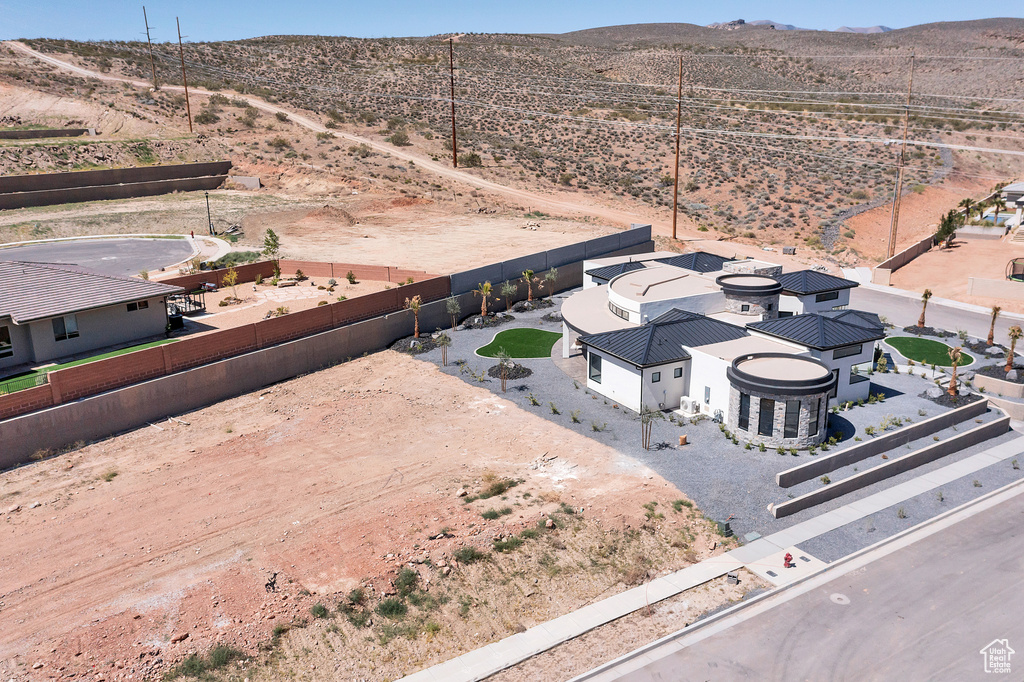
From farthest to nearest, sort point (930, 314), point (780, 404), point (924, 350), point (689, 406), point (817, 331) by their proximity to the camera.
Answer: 1. point (930, 314)
2. point (924, 350)
3. point (817, 331)
4. point (689, 406)
5. point (780, 404)

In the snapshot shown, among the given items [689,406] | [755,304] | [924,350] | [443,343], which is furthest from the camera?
[443,343]

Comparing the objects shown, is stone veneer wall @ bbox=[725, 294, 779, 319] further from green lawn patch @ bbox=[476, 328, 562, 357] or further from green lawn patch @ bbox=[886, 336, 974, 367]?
green lawn patch @ bbox=[476, 328, 562, 357]

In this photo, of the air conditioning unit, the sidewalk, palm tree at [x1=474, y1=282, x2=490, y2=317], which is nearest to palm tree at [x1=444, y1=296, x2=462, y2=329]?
palm tree at [x1=474, y1=282, x2=490, y2=317]

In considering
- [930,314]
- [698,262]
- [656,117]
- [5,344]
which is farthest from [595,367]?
[656,117]

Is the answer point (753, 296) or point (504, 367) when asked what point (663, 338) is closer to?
point (753, 296)

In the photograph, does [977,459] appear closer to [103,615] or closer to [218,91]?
[103,615]

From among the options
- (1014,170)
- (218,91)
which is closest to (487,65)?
(218,91)
